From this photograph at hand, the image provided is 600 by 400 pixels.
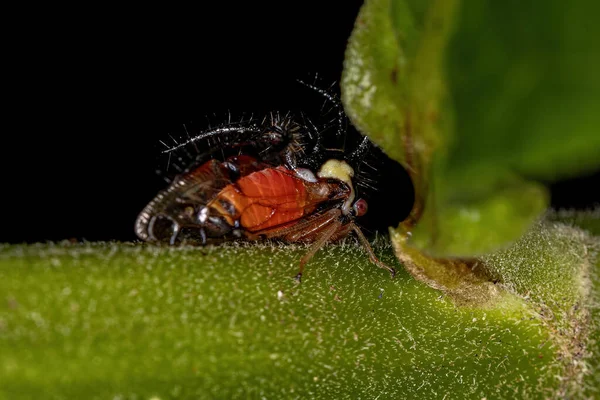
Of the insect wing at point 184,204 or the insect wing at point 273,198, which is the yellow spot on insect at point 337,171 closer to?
the insect wing at point 273,198

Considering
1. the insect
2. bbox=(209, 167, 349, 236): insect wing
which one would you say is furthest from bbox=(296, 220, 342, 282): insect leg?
bbox=(209, 167, 349, 236): insect wing

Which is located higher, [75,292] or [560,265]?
[75,292]

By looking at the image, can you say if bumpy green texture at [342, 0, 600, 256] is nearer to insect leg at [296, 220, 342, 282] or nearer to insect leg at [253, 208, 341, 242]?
insect leg at [296, 220, 342, 282]

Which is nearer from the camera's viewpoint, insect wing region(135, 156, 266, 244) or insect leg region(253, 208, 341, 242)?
insect wing region(135, 156, 266, 244)

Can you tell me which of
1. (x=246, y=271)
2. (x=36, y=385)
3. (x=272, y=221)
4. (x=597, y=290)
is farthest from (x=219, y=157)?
(x=597, y=290)

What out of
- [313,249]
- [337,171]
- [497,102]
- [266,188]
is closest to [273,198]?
[266,188]

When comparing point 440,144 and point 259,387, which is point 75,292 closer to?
point 259,387
